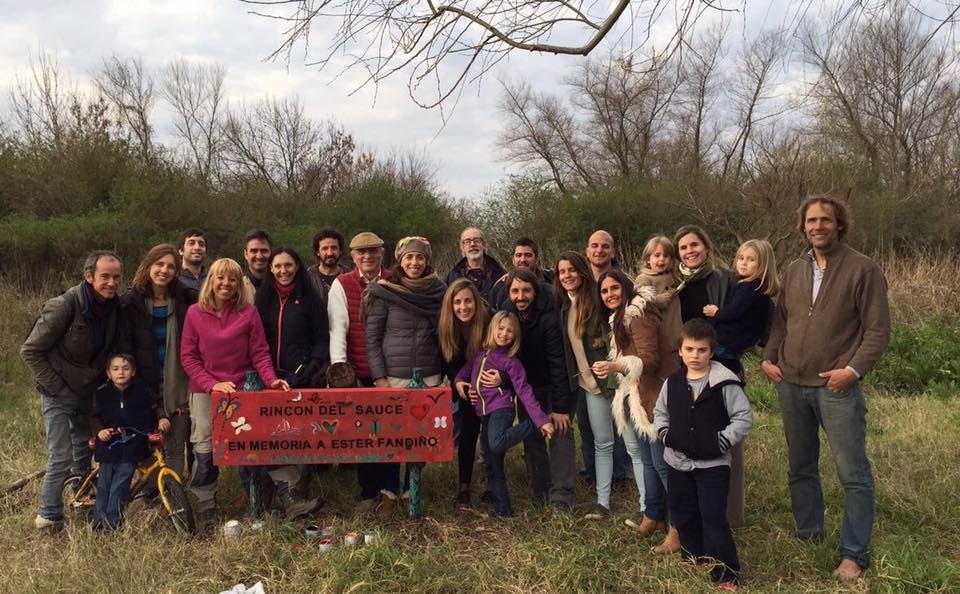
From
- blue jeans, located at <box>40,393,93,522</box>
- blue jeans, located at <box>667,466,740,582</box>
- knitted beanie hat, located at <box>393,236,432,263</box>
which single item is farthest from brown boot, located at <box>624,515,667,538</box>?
blue jeans, located at <box>40,393,93,522</box>

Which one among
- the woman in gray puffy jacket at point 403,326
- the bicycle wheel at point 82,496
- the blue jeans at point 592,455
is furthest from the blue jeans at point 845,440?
the bicycle wheel at point 82,496

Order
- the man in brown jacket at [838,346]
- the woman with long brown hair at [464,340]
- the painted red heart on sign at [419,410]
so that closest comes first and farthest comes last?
1. the man in brown jacket at [838,346]
2. the painted red heart on sign at [419,410]
3. the woman with long brown hair at [464,340]

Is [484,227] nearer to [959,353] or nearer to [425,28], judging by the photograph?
[959,353]

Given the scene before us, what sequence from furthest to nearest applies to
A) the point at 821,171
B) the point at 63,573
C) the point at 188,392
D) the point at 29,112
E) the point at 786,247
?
the point at 29,112
the point at 821,171
the point at 786,247
the point at 188,392
the point at 63,573

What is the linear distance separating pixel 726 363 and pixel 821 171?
471 inches

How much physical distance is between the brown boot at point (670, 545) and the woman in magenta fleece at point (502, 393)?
0.98 metres

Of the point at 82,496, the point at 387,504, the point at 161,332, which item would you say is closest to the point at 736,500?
the point at 387,504

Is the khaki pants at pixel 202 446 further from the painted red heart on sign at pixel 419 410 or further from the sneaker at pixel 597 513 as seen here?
the sneaker at pixel 597 513

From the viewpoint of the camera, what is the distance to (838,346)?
3.72 metres

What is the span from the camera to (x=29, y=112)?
18.5m

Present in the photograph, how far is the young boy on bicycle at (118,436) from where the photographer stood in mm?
4492

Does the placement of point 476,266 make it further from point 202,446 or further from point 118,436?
point 118,436

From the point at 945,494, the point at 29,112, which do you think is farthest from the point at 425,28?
the point at 29,112

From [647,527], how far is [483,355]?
157 centimetres
